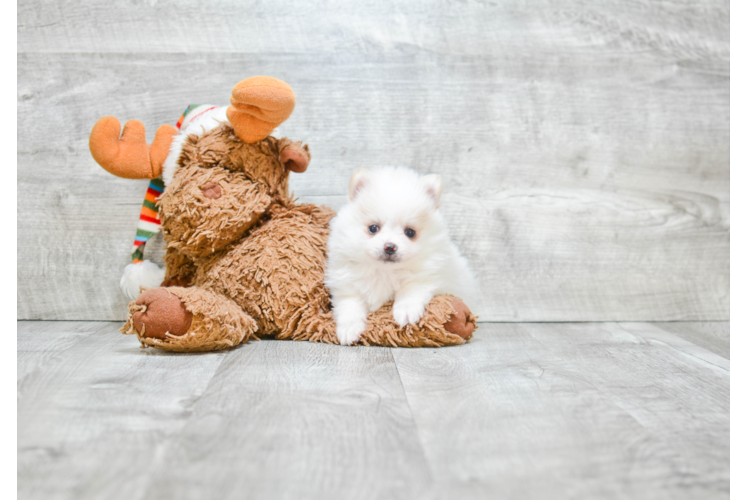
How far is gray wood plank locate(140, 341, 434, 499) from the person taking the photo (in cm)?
70

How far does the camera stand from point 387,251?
1.30 meters

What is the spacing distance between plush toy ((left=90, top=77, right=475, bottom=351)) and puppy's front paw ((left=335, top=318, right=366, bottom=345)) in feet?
0.06

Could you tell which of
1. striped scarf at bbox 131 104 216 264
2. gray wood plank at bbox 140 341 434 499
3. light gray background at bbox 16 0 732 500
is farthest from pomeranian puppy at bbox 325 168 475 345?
striped scarf at bbox 131 104 216 264

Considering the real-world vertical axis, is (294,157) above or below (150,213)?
above

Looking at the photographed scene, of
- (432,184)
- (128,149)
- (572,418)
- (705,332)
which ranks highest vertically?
(128,149)

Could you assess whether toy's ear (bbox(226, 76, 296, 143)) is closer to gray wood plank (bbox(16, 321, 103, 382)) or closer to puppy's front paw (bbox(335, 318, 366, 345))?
puppy's front paw (bbox(335, 318, 366, 345))

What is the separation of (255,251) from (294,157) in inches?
9.7

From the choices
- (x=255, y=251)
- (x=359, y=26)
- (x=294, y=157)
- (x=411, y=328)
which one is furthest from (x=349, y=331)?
(x=359, y=26)

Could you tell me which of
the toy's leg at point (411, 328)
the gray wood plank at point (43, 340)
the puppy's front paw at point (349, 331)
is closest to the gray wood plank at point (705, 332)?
the toy's leg at point (411, 328)

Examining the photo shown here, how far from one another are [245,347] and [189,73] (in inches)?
31.8

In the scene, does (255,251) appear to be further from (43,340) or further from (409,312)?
(43,340)

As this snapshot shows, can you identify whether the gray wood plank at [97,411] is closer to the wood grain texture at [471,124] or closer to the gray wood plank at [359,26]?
the wood grain texture at [471,124]

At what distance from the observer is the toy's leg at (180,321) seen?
1195 millimetres

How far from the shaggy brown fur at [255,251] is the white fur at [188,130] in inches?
1.0
